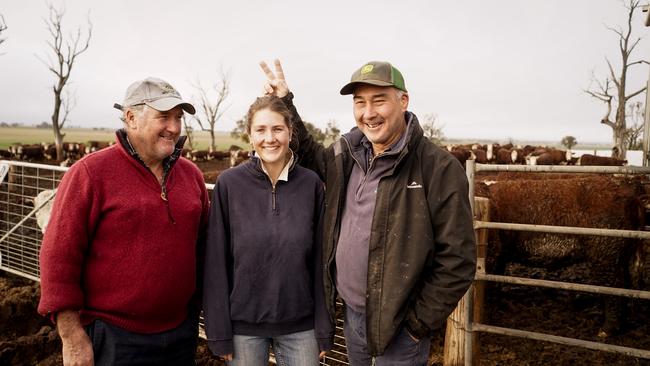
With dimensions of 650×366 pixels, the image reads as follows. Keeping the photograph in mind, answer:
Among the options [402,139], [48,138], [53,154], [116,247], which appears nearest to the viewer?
[116,247]

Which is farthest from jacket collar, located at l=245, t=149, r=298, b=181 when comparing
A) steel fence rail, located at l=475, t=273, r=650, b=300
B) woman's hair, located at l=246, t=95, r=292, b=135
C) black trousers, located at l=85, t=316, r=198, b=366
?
steel fence rail, located at l=475, t=273, r=650, b=300

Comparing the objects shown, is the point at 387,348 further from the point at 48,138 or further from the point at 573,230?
the point at 48,138

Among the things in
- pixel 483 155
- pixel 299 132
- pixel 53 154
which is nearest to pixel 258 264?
pixel 299 132

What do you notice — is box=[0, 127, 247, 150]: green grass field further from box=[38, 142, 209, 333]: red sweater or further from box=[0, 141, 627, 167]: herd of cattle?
box=[38, 142, 209, 333]: red sweater

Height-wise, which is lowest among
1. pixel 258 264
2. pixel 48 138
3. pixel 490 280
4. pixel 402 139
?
pixel 490 280

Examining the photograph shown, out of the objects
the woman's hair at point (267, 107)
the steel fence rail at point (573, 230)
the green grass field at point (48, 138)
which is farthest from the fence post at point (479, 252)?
the green grass field at point (48, 138)

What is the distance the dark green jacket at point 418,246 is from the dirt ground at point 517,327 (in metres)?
2.68

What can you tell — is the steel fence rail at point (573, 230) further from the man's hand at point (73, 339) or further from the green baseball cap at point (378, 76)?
the man's hand at point (73, 339)

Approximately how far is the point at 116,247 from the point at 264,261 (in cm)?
81

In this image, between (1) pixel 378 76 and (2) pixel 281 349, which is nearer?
(1) pixel 378 76

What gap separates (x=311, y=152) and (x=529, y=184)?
14.4 feet

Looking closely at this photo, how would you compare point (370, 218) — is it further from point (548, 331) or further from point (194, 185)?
point (548, 331)

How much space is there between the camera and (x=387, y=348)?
94.3 inches

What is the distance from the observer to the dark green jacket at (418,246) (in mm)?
2229
